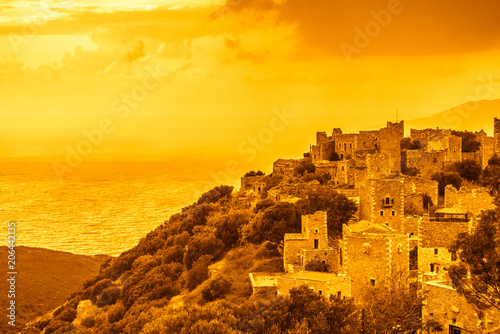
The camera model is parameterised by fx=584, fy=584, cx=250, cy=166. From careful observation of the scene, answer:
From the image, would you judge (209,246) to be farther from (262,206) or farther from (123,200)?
(123,200)

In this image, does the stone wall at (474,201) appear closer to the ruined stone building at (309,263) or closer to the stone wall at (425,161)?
the ruined stone building at (309,263)

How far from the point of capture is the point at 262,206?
36.4 m

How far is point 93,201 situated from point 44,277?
89.9 feet

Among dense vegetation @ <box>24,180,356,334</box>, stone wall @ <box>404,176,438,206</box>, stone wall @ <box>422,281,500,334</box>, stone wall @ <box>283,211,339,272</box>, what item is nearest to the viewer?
stone wall @ <box>422,281,500,334</box>

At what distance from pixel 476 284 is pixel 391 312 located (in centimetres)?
522

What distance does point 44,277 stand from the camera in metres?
44.2

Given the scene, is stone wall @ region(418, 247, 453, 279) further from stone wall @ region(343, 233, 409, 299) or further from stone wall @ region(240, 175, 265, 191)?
stone wall @ region(240, 175, 265, 191)

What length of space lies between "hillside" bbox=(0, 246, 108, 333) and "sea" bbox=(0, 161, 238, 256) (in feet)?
6.60

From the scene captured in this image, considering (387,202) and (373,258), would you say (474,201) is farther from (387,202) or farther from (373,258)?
(373,258)

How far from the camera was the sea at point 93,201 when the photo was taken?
5312 cm

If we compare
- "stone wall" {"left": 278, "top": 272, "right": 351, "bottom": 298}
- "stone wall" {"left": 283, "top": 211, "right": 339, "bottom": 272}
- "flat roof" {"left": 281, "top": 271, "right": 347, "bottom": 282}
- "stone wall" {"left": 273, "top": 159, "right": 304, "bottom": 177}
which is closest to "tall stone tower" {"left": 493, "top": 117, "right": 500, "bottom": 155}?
"stone wall" {"left": 273, "top": 159, "right": 304, "bottom": 177}

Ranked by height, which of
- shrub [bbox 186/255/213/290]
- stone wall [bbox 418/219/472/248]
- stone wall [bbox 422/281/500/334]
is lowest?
shrub [bbox 186/255/213/290]

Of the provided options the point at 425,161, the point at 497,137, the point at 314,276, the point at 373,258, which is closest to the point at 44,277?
the point at 314,276

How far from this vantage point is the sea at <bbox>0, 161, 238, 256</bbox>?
53.1 m
